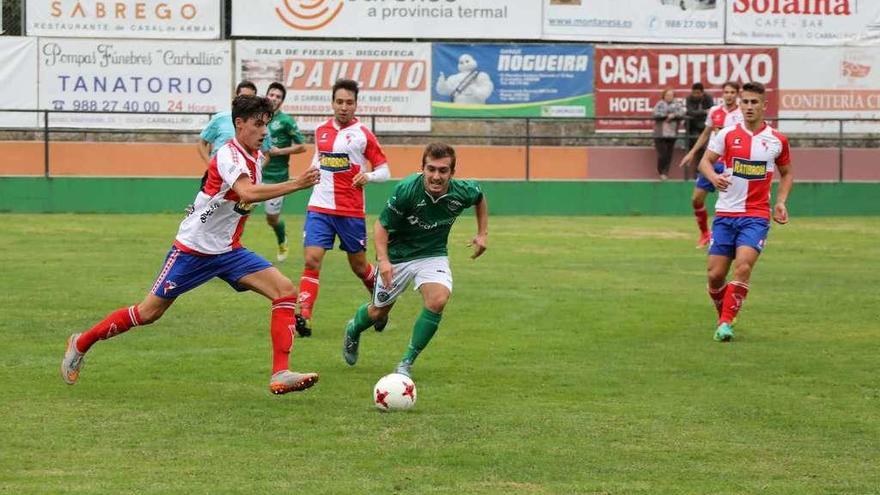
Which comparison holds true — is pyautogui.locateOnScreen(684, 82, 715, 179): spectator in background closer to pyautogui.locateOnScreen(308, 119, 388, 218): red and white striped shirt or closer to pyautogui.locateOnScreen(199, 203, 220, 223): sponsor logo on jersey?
pyautogui.locateOnScreen(308, 119, 388, 218): red and white striped shirt

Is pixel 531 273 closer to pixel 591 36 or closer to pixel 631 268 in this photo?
pixel 631 268

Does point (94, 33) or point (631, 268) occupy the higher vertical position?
point (94, 33)

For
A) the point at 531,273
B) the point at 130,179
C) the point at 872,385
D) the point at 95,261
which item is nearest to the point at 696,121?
the point at 130,179

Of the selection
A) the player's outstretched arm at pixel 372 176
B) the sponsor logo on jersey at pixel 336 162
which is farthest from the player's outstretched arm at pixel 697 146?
the player's outstretched arm at pixel 372 176

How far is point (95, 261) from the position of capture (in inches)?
714

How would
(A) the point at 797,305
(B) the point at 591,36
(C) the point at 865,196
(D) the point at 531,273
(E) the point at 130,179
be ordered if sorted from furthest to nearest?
(B) the point at 591,36
(C) the point at 865,196
(E) the point at 130,179
(D) the point at 531,273
(A) the point at 797,305

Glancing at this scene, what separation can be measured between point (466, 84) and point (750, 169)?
18.7 meters

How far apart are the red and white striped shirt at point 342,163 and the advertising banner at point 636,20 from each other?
62.6 ft

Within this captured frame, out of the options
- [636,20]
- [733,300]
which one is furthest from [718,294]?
[636,20]

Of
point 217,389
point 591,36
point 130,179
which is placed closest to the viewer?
point 217,389

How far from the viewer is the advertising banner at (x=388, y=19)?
102ft

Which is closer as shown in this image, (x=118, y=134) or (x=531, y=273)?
(x=531, y=273)

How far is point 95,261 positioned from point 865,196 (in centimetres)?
1627

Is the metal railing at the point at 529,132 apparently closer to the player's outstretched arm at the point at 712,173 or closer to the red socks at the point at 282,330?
the player's outstretched arm at the point at 712,173
